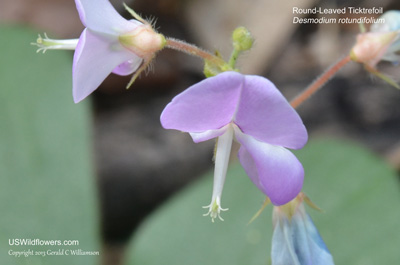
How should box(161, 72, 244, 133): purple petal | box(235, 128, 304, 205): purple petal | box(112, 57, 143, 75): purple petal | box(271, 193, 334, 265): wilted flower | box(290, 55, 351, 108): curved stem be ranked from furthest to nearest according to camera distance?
box(290, 55, 351, 108): curved stem
box(112, 57, 143, 75): purple petal
box(271, 193, 334, 265): wilted flower
box(235, 128, 304, 205): purple petal
box(161, 72, 244, 133): purple petal

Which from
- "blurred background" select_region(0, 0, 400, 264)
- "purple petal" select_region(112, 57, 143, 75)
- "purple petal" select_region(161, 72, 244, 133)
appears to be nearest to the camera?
"purple petal" select_region(161, 72, 244, 133)

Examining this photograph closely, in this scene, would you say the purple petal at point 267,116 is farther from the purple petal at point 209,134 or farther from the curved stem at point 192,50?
the curved stem at point 192,50

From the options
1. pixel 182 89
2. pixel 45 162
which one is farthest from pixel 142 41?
pixel 182 89

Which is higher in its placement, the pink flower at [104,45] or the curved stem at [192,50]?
the curved stem at [192,50]

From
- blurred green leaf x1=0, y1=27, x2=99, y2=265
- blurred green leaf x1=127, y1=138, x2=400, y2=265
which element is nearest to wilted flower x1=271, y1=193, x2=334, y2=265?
blurred green leaf x1=127, y1=138, x2=400, y2=265

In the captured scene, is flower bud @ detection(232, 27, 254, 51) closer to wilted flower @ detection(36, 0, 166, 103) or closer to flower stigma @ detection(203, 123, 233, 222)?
wilted flower @ detection(36, 0, 166, 103)

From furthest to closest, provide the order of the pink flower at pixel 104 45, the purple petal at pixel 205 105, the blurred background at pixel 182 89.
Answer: the blurred background at pixel 182 89, the pink flower at pixel 104 45, the purple petal at pixel 205 105

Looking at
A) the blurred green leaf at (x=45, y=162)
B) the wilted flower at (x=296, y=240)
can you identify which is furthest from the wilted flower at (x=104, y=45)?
the blurred green leaf at (x=45, y=162)

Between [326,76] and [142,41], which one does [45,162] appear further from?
[326,76]
